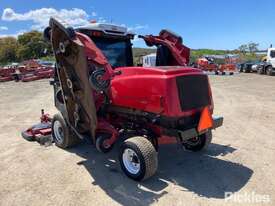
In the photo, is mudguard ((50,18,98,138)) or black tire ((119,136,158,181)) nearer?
black tire ((119,136,158,181))

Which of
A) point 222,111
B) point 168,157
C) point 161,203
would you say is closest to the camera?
point 161,203

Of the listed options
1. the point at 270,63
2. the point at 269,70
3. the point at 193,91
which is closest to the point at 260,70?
the point at 269,70

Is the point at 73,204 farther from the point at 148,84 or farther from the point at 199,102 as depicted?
the point at 199,102

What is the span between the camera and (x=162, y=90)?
15.7 feet

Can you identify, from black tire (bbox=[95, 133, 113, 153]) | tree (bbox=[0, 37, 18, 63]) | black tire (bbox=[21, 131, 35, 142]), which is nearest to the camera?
black tire (bbox=[95, 133, 113, 153])

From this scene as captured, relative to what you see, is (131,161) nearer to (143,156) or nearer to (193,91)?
(143,156)

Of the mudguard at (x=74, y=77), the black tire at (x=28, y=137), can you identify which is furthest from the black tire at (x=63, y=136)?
the black tire at (x=28, y=137)

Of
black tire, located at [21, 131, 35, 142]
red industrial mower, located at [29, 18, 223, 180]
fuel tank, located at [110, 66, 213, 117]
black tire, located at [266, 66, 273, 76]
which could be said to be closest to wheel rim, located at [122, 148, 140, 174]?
red industrial mower, located at [29, 18, 223, 180]

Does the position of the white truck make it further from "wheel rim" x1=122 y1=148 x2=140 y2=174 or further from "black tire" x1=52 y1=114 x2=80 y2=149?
"wheel rim" x1=122 y1=148 x2=140 y2=174

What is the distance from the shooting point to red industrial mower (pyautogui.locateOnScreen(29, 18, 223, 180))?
4.89m

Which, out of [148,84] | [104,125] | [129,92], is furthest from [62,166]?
[148,84]

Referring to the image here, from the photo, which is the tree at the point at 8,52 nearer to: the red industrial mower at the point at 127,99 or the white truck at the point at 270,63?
the white truck at the point at 270,63

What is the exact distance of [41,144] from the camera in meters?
7.09

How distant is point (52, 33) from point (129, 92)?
174 cm
